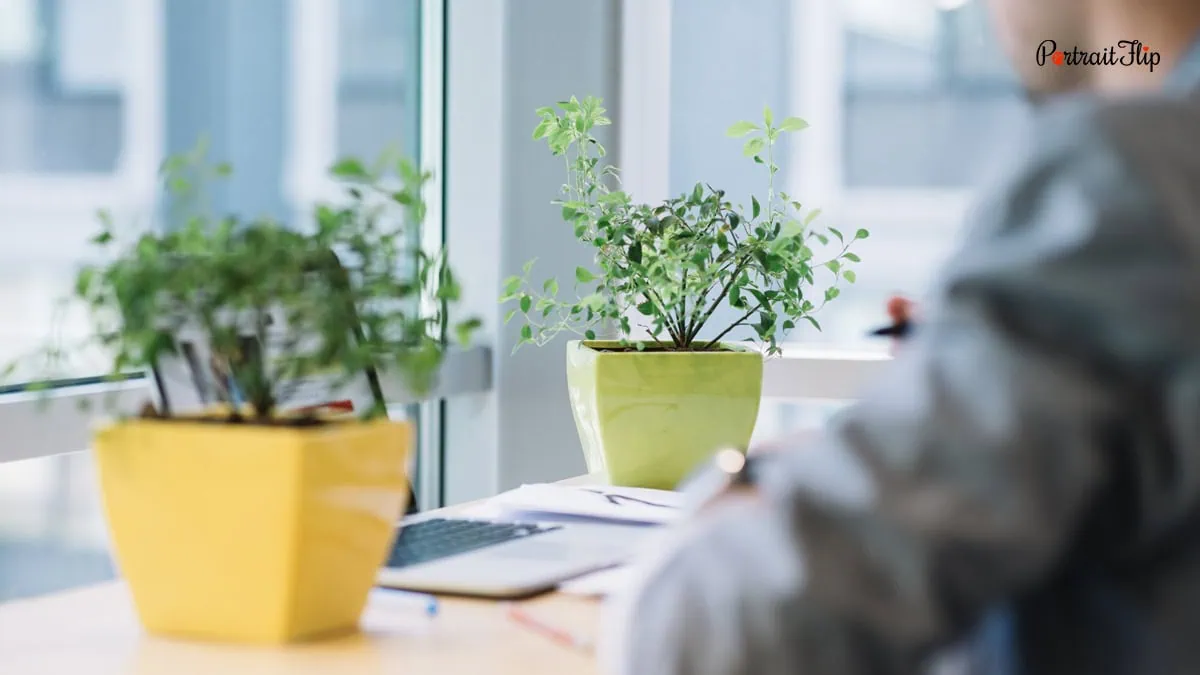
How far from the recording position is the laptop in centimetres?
96

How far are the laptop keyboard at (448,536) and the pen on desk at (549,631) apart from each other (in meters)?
0.16

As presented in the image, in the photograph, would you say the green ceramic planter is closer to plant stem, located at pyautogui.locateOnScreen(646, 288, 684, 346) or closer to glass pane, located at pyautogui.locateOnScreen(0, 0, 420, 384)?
plant stem, located at pyautogui.locateOnScreen(646, 288, 684, 346)

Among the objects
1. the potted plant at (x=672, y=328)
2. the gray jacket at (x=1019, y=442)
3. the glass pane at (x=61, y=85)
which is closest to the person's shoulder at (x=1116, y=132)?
the gray jacket at (x=1019, y=442)

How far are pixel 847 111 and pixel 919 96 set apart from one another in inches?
5.7

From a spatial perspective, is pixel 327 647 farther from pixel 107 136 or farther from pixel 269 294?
pixel 107 136

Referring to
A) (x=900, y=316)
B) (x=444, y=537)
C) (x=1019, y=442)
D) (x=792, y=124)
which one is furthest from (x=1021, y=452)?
(x=792, y=124)

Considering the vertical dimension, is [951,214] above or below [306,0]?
below

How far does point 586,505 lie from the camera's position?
1422mm

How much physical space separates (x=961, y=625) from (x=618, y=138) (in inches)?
90.9

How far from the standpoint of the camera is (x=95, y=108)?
6.67 feet

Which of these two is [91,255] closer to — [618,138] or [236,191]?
[236,191]

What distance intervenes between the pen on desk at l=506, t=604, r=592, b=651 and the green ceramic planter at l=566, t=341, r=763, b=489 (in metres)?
0.53

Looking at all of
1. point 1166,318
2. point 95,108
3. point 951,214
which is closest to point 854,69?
point 951,214

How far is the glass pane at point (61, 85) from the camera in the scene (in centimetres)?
189
